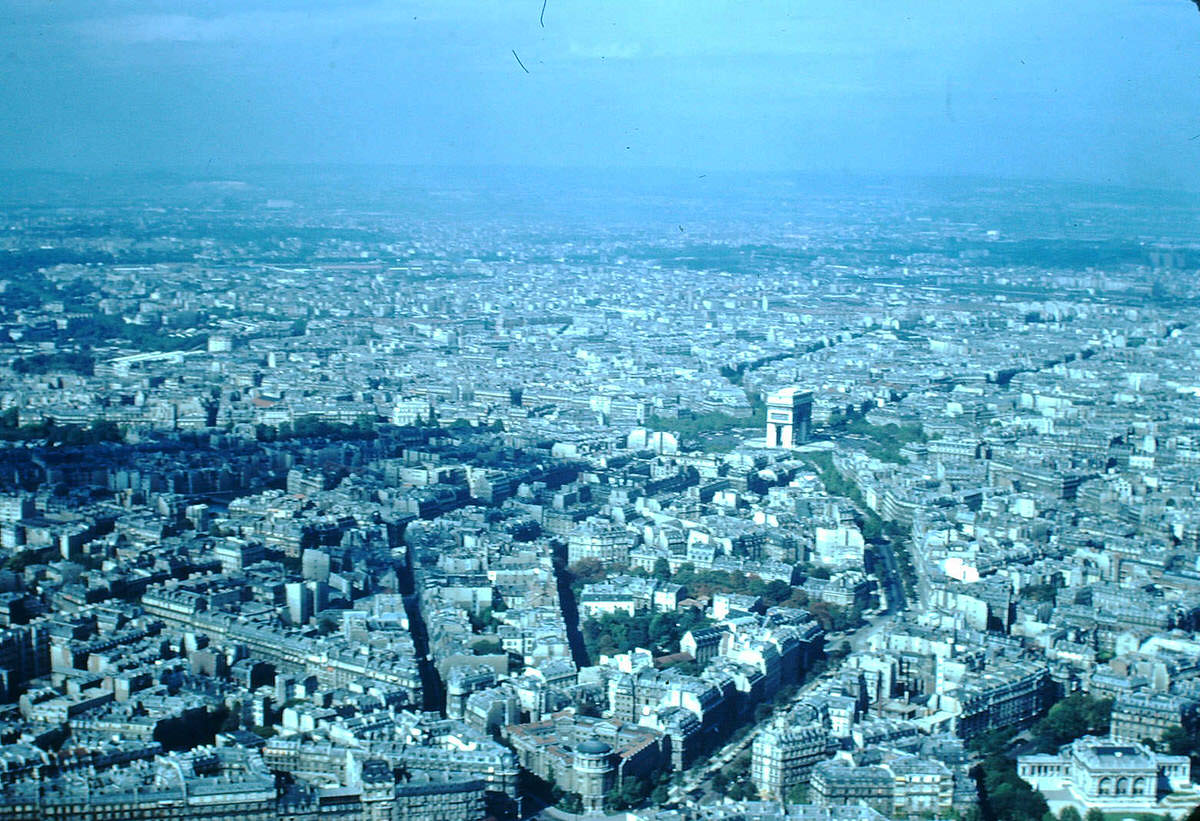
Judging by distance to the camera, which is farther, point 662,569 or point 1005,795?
point 662,569

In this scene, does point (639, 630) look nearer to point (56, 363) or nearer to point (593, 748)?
point (593, 748)

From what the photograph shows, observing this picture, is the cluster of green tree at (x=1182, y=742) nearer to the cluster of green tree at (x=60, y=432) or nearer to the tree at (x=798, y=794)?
the tree at (x=798, y=794)

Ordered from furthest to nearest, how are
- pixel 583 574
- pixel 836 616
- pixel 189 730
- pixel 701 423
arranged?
pixel 701 423, pixel 583 574, pixel 836 616, pixel 189 730

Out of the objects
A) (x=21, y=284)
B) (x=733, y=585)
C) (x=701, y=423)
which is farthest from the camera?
(x=21, y=284)

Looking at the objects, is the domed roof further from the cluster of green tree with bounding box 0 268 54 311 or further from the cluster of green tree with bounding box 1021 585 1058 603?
the cluster of green tree with bounding box 0 268 54 311

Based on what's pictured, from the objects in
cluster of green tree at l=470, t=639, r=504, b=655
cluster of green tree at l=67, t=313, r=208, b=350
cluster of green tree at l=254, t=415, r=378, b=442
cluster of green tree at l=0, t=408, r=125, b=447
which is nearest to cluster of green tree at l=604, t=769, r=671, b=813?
cluster of green tree at l=470, t=639, r=504, b=655

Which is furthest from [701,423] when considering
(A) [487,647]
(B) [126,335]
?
(B) [126,335]

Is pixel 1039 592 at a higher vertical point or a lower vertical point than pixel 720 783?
higher
